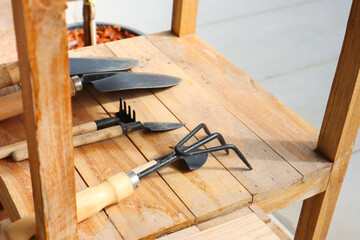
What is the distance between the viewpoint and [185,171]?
42.5 inches

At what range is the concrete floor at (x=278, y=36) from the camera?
8.99ft

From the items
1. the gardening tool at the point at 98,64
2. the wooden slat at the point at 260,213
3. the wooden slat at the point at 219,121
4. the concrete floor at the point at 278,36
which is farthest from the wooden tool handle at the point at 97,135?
the concrete floor at the point at 278,36

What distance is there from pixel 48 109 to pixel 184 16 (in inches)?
39.3

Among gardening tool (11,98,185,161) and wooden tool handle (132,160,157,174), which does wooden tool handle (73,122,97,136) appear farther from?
wooden tool handle (132,160,157,174)

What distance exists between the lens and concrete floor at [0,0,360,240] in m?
2.74

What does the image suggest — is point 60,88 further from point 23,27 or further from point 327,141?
point 327,141

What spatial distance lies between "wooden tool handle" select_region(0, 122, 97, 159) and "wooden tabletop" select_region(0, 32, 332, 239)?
2 centimetres

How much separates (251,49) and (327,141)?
2.02 meters

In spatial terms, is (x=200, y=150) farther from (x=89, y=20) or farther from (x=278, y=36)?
(x=278, y=36)

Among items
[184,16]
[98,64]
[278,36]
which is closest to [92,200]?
[98,64]

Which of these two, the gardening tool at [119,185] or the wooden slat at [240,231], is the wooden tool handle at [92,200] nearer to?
the gardening tool at [119,185]

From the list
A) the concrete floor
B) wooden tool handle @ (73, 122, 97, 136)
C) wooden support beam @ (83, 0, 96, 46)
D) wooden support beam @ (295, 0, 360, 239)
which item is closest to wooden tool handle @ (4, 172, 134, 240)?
wooden tool handle @ (73, 122, 97, 136)

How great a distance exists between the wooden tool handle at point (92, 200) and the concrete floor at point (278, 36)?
1.49m

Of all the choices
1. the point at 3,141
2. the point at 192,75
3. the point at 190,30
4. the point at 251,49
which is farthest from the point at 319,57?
the point at 3,141
